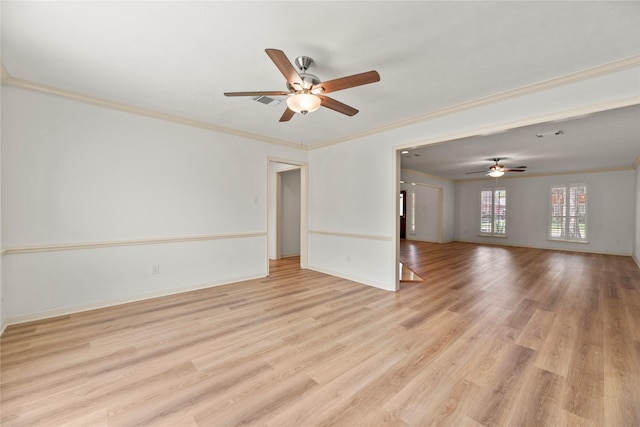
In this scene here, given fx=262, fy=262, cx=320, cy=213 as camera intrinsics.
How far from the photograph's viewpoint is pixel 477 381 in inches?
79.4

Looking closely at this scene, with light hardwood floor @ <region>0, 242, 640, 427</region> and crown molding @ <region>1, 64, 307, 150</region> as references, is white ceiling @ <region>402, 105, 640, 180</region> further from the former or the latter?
crown molding @ <region>1, 64, 307, 150</region>

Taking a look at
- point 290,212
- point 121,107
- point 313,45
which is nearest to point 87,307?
point 121,107

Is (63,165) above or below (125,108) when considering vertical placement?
below

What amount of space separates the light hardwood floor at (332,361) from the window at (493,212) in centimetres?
631

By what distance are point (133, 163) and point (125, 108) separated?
723 millimetres

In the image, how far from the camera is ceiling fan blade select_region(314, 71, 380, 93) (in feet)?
6.65

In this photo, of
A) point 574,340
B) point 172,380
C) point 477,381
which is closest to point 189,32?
point 172,380

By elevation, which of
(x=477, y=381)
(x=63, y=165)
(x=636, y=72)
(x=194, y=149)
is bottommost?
(x=477, y=381)

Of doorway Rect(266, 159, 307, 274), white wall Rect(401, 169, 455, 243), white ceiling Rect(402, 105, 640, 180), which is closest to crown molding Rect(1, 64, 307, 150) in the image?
doorway Rect(266, 159, 307, 274)

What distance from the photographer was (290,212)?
7238 millimetres

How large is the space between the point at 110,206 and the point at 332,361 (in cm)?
338

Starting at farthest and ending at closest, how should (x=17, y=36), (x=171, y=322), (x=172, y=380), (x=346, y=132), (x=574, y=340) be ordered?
1. (x=346, y=132)
2. (x=171, y=322)
3. (x=574, y=340)
4. (x=17, y=36)
5. (x=172, y=380)

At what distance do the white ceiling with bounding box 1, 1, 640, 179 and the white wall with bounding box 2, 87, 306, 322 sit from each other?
51 centimetres

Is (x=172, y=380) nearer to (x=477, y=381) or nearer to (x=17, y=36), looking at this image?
(x=477, y=381)
